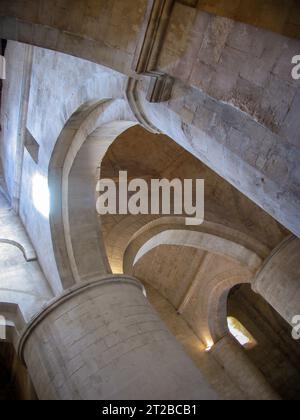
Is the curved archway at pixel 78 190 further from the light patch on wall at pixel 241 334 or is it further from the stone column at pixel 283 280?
the light patch on wall at pixel 241 334

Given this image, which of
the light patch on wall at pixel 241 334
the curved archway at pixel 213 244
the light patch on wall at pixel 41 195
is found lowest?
the light patch on wall at pixel 241 334

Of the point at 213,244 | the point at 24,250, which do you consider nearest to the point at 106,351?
the point at 24,250

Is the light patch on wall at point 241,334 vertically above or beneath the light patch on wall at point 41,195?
beneath

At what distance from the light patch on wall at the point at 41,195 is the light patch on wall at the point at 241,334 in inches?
298

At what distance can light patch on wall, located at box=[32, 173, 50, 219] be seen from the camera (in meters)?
5.94

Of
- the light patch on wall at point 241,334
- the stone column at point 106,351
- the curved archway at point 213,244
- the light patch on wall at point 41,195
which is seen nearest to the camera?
the stone column at point 106,351

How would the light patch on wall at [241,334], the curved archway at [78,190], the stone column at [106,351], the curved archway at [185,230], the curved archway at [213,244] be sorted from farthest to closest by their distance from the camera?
the light patch on wall at [241,334] → the curved archway at [213,244] → the curved archway at [185,230] → the curved archway at [78,190] → the stone column at [106,351]

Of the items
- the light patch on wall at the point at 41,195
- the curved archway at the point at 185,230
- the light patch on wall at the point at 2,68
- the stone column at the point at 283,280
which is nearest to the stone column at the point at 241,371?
the stone column at the point at 283,280

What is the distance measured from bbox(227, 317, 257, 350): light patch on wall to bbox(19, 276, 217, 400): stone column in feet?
24.2

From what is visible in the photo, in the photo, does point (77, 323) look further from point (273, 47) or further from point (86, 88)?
point (273, 47)

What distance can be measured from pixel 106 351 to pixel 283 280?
12.2ft

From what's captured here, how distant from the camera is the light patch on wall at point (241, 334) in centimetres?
1117

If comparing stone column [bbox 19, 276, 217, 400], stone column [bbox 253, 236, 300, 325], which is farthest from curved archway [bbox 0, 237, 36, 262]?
stone column [bbox 253, 236, 300, 325]

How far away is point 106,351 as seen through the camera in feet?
12.9
